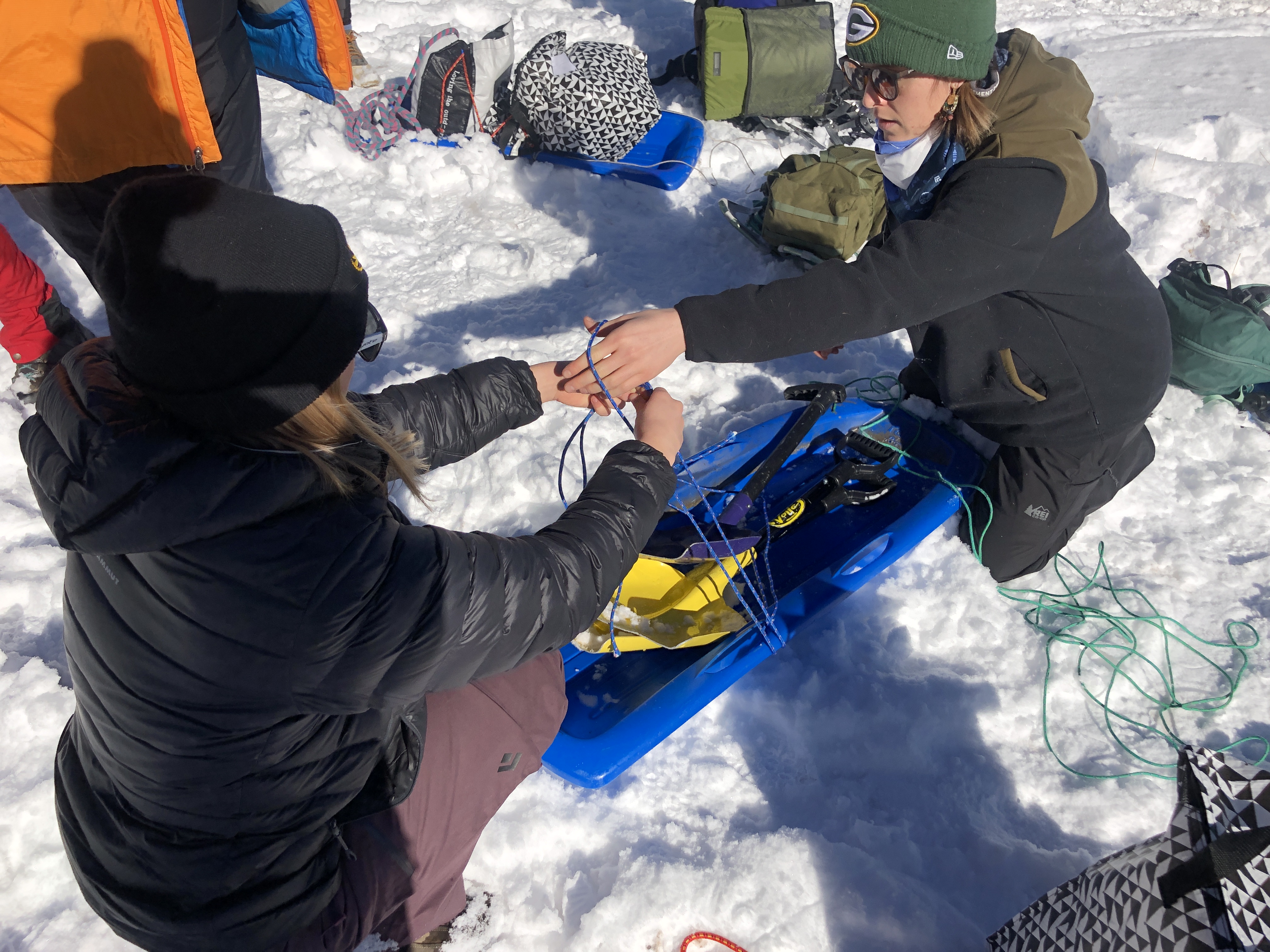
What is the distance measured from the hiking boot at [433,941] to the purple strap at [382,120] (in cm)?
404

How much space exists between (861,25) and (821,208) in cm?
195

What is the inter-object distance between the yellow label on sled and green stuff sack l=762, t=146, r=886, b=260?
160 cm

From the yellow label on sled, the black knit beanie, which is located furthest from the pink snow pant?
Result: the yellow label on sled

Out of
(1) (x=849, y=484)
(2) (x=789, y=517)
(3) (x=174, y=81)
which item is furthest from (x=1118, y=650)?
(3) (x=174, y=81)

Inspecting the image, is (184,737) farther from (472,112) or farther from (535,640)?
(472,112)

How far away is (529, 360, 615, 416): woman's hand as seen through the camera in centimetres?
228

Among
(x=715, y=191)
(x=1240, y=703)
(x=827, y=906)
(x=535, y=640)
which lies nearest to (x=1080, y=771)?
(x=1240, y=703)

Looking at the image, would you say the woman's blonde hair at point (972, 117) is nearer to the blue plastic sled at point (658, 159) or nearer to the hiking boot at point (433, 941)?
the hiking boot at point (433, 941)

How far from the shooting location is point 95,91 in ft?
7.48

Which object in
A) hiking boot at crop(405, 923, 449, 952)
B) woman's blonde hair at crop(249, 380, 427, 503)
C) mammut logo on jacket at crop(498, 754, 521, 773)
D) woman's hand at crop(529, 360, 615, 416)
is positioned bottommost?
hiking boot at crop(405, 923, 449, 952)

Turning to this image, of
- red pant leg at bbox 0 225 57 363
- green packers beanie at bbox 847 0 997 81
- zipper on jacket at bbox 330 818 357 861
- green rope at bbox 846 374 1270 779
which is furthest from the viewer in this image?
red pant leg at bbox 0 225 57 363

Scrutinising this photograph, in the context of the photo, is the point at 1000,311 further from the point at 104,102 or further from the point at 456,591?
the point at 104,102

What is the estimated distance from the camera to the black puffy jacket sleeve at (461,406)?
2141 millimetres

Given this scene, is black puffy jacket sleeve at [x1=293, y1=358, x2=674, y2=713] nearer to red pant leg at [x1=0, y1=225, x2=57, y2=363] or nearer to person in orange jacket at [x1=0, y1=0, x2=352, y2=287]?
person in orange jacket at [x1=0, y1=0, x2=352, y2=287]
